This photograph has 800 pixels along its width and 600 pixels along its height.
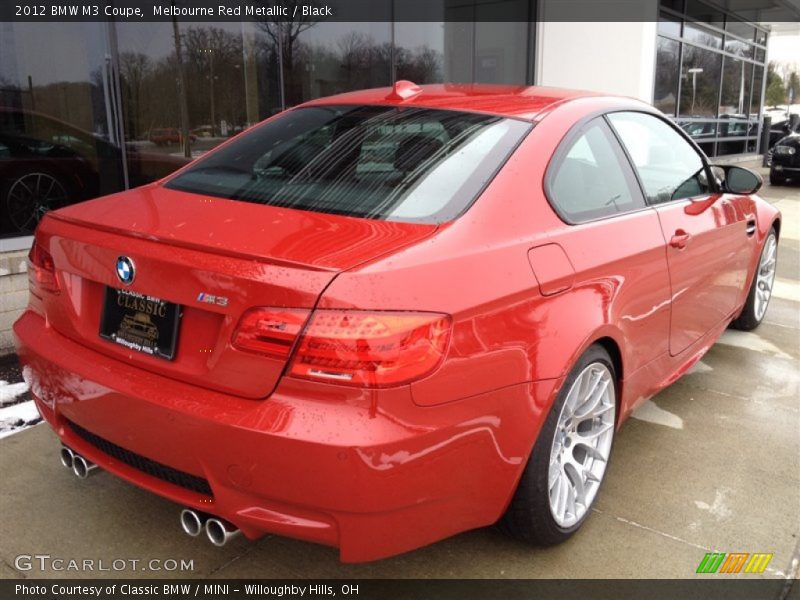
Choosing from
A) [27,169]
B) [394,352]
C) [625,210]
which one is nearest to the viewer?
[394,352]

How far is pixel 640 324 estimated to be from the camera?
290cm

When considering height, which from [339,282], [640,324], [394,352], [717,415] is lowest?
[717,415]

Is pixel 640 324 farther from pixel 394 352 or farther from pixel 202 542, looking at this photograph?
pixel 202 542

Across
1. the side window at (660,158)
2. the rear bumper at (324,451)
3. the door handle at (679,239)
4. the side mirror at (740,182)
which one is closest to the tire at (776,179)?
A: the side mirror at (740,182)

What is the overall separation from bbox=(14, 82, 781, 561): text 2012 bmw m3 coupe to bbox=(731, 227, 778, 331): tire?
2344 millimetres

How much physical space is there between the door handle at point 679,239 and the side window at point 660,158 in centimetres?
17

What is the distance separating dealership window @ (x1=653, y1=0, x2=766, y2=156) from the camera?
1474cm

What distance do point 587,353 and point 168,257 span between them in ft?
4.64

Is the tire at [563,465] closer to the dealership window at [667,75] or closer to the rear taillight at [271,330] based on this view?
the rear taillight at [271,330]

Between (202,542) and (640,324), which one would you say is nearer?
(202,542)

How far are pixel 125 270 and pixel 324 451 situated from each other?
0.84 meters

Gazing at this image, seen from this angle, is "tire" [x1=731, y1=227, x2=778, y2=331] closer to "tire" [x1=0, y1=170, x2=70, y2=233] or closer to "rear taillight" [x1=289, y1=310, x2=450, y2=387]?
"rear taillight" [x1=289, y1=310, x2=450, y2=387]

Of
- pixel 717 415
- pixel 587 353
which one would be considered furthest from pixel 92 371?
pixel 717 415

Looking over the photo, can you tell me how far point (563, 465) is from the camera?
2.61m
